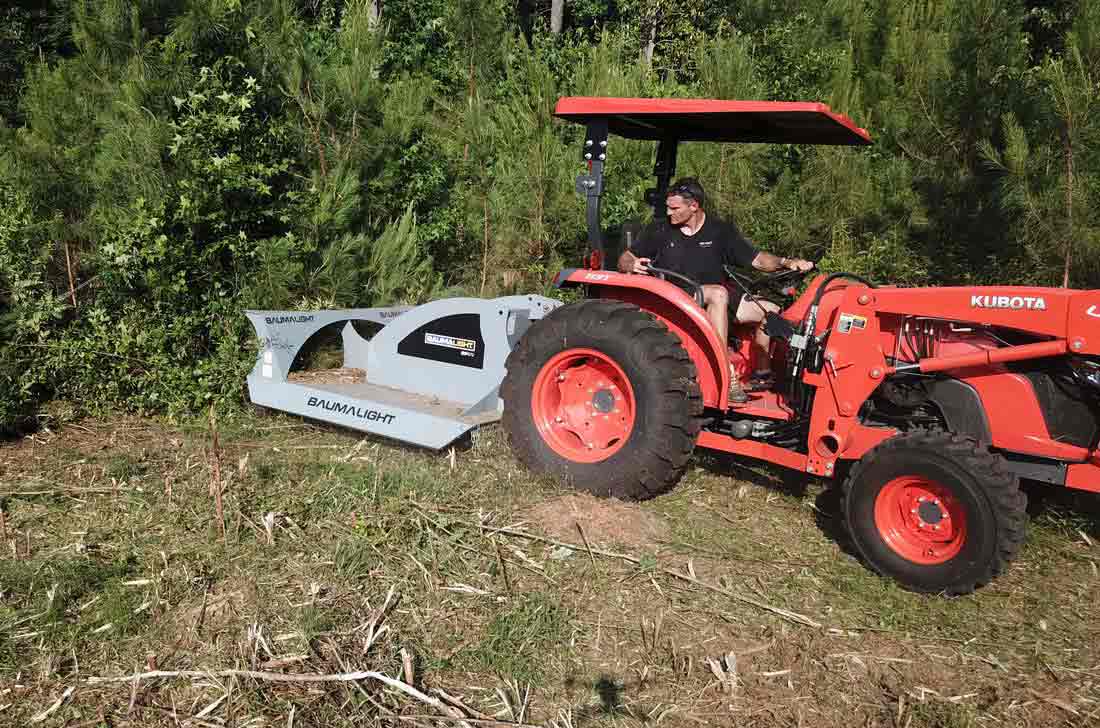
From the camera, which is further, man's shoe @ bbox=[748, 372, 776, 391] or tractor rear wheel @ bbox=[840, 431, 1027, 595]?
man's shoe @ bbox=[748, 372, 776, 391]

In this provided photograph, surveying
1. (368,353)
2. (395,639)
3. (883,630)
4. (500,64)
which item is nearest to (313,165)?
(368,353)

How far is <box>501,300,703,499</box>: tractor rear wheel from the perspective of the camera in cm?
426

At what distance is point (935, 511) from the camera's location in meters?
3.66

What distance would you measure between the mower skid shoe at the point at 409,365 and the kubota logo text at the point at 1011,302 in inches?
96.8

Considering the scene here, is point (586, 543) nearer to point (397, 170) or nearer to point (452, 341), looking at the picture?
point (452, 341)

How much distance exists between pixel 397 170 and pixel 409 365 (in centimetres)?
221

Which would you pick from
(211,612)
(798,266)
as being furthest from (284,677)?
(798,266)

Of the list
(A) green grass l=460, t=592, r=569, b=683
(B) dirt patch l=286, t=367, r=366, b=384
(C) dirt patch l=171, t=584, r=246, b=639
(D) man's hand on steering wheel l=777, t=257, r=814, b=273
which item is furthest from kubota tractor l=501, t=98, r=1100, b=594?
(C) dirt patch l=171, t=584, r=246, b=639

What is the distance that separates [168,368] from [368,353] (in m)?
1.24

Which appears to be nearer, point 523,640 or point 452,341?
point 523,640

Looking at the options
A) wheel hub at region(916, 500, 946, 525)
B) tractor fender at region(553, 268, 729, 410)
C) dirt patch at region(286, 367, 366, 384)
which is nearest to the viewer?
wheel hub at region(916, 500, 946, 525)

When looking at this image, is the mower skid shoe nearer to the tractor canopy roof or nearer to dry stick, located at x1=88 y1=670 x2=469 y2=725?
the tractor canopy roof

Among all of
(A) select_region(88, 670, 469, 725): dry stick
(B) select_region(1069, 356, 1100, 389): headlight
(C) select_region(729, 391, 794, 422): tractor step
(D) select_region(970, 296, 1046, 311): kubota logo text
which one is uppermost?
(D) select_region(970, 296, 1046, 311): kubota logo text

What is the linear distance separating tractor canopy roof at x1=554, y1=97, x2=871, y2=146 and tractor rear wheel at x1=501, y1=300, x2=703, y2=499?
0.95 metres
